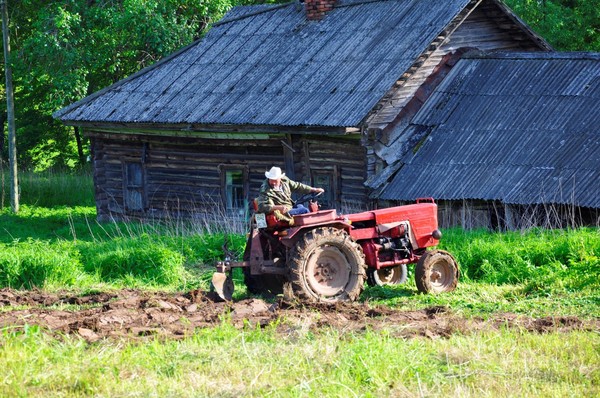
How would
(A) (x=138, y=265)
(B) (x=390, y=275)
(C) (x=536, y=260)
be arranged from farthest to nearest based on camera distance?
1. (A) (x=138, y=265)
2. (C) (x=536, y=260)
3. (B) (x=390, y=275)

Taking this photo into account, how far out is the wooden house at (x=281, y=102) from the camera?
2081 cm

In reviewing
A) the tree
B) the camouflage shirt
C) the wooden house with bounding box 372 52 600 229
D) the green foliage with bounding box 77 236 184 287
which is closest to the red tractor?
the camouflage shirt

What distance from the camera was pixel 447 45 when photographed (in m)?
22.3

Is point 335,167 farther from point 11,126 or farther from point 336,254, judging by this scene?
point 11,126

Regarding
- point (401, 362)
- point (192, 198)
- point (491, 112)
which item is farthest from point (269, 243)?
point (192, 198)

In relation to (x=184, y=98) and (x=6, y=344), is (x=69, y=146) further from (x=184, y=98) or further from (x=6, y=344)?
(x=6, y=344)

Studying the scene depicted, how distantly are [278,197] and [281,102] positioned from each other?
9060 millimetres

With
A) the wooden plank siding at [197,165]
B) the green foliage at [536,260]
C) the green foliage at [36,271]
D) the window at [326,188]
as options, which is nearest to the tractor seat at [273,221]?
the green foliage at [536,260]

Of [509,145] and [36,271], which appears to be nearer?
[36,271]

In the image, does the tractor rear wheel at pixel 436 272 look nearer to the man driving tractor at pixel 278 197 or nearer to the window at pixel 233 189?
the man driving tractor at pixel 278 197

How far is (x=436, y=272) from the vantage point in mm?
13180

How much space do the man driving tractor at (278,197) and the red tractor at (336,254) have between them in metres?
0.10

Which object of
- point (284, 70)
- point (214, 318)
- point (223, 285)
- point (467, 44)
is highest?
point (467, 44)

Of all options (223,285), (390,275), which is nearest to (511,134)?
(390,275)
